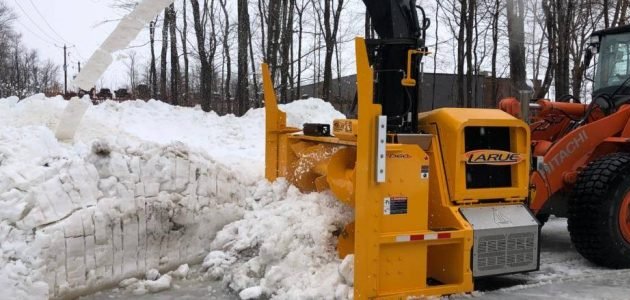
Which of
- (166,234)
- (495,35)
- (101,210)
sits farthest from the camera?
(495,35)

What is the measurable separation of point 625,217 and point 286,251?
3.48 m

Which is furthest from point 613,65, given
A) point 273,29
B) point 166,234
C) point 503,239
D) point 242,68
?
point 273,29

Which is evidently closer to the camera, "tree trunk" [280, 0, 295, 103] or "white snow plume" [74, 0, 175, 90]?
"white snow plume" [74, 0, 175, 90]

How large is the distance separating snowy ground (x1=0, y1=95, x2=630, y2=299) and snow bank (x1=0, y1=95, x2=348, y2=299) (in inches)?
0.4

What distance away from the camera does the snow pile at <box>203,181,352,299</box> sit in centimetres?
473

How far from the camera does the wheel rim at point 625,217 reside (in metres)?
5.77

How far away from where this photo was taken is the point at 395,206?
14.5 ft

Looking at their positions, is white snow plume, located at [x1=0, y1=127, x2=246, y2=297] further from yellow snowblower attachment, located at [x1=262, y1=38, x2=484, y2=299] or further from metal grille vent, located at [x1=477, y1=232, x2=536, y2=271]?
metal grille vent, located at [x1=477, y1=232, x2=536, y2=271]

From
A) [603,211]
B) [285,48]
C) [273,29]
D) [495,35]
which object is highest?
[495,35]

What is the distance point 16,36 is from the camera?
64.4 m

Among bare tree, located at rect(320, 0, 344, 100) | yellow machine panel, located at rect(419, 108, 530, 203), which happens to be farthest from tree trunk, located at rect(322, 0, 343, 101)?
yellow machine panel, located at rect(419, 108, 530, 203)

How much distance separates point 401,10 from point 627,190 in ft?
9.63

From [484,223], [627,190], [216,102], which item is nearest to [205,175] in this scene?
[484,223]

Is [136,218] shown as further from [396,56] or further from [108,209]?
[396,56]
